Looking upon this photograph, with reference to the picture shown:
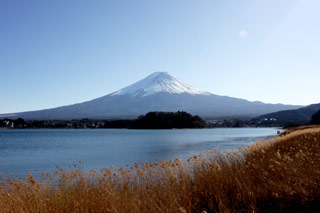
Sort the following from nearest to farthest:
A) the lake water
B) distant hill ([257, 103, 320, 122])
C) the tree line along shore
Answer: the lake water
the tree line along shore
distant hill ([257, 103, 320, 122])

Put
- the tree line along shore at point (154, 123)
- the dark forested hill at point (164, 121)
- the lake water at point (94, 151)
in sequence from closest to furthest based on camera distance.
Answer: the lake water at point (94, 151)
the dark forested hill at point (164, 121)
the tree line along shore at point (154, 123)

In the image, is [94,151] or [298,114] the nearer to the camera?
[94,151]

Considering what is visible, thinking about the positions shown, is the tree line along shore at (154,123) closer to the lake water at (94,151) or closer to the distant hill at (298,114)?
the distant hill at (298,114)

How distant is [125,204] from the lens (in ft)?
17.8

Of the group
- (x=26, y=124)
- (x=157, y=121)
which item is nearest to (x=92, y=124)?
(x=26, y=124)

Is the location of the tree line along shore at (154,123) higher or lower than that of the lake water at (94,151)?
higher

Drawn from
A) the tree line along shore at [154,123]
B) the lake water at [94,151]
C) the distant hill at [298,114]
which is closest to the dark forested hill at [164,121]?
the tree line along shore at [154,123]

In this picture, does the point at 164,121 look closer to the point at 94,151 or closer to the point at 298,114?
the point at 298,114

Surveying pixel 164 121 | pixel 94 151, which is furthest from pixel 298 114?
pixel 94 151

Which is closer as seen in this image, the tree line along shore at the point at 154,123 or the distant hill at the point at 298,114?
the tree line along shore at the point at 154,123

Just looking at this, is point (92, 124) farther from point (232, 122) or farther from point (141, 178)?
point (141, 178)

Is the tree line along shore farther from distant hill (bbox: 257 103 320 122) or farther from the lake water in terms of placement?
the lake water

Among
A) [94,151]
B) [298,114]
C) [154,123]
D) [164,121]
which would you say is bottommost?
[94,151]

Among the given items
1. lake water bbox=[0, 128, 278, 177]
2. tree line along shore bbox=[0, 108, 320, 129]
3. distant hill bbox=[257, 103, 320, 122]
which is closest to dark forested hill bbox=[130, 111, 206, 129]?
tree line along shore bbox=[0, 108, 320, 129]
